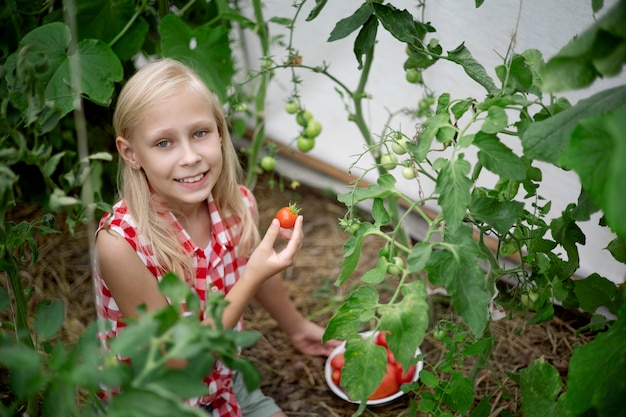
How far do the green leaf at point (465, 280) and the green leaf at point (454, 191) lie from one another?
0.14 ft

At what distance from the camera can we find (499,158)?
3.40 feet

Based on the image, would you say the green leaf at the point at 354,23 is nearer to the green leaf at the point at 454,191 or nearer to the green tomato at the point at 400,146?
the green tomato at the point at 400,146

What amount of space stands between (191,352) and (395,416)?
1.01 meters

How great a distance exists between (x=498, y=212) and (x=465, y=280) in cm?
18

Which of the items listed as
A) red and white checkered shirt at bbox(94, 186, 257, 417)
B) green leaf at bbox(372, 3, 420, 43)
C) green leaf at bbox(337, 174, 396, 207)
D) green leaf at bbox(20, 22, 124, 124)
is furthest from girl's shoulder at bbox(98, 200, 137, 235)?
green leaf at bbox(372, 3, 420, 43)

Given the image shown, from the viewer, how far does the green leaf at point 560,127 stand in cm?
93

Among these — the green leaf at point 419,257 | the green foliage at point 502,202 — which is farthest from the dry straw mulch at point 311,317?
the green leaf at point 419,257

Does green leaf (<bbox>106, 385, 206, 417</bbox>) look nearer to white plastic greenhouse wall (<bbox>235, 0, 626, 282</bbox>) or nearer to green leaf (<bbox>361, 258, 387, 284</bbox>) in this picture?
green leaf (<bbox>361, 258, 387, 284</bbox>)

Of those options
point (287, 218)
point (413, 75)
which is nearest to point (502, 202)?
point (287, 218)

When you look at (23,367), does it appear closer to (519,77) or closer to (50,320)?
(50,320)

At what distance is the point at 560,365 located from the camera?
1.72m

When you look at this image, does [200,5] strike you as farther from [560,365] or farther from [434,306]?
[560,365]

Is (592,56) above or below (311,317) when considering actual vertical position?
above

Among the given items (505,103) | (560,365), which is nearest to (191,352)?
(505,103)
